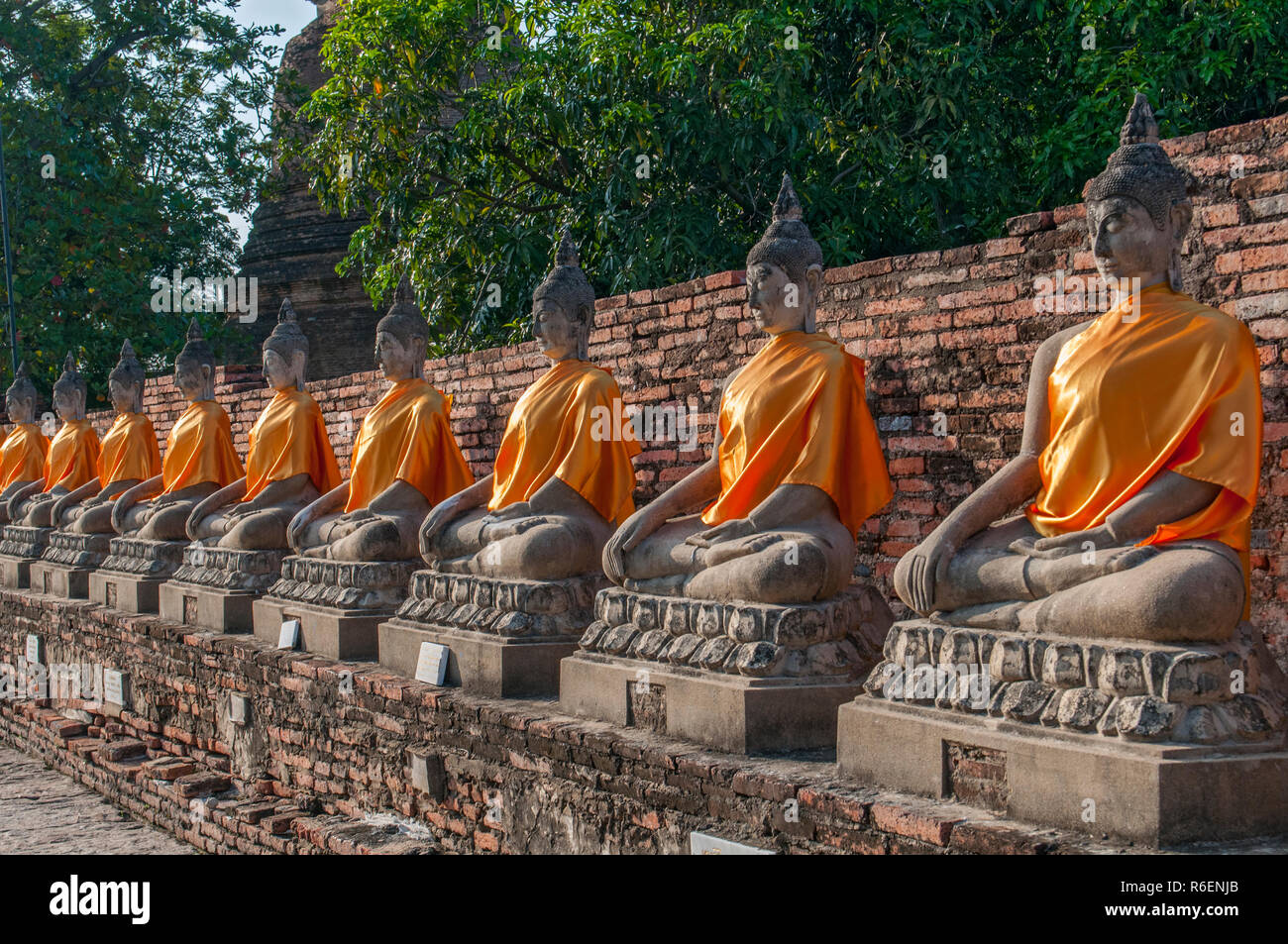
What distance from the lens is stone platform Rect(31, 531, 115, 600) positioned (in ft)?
34.7

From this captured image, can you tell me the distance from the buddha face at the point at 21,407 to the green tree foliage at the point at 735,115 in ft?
A: 13.4

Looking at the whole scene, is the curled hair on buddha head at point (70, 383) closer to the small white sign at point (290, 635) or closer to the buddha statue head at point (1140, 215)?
the small white sign at point (290, 635)

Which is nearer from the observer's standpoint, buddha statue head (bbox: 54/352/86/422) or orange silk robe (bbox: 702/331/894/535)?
orange silk robe (bbox: 702/331/894/535)

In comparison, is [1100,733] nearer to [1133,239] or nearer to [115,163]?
[1133,239]

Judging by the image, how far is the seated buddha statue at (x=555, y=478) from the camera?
19.2 feet

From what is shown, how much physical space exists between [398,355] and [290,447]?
124cm

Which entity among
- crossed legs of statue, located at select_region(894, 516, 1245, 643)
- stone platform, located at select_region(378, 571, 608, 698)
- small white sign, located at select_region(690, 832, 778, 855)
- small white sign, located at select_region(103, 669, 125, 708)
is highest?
crossed legs of statue, located at select_region(894, 516, 1245, 643)

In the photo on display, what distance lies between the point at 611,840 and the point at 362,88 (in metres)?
8.35

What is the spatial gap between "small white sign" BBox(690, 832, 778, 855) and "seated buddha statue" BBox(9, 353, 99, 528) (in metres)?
8.88

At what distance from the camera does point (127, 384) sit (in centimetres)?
1116

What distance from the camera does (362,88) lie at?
11.5 meters

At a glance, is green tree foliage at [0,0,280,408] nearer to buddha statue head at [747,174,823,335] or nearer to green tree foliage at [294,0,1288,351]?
green tree foliage at [294,0,1288,351]

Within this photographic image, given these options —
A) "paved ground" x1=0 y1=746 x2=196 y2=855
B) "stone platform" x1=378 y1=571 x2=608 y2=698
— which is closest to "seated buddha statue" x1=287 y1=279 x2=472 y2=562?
"stone platform" x1=378 y1=571 x2=608 y2=698
